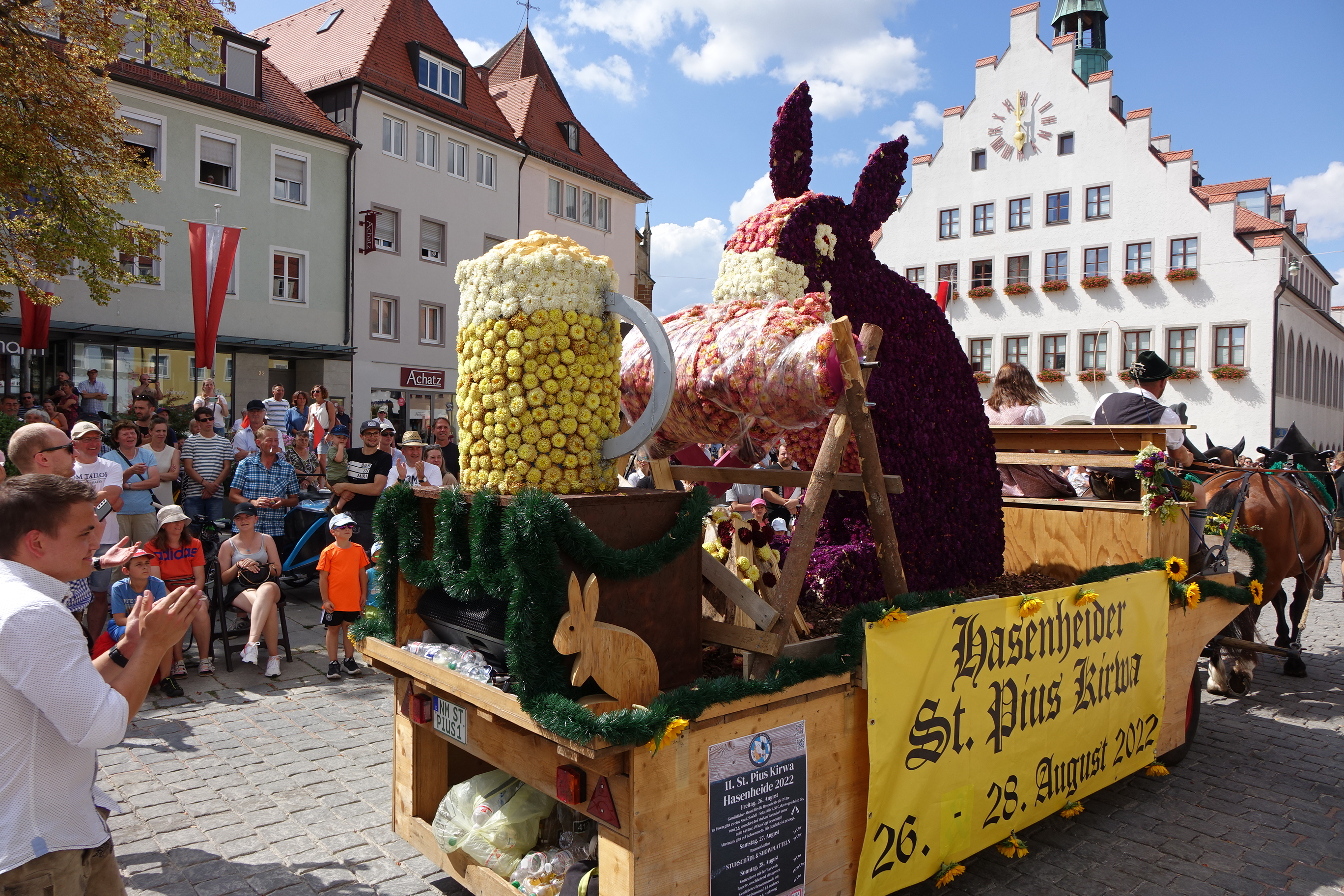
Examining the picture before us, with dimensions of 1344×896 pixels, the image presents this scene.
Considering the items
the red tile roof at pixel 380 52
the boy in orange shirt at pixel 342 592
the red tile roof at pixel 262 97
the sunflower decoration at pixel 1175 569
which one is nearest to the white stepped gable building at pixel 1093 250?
the red tile roof at pixel 380 52

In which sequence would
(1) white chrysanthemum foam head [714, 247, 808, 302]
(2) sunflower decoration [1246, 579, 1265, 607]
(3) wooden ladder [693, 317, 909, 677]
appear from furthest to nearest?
(2) sunflower decoration [1246, 579, 1265, 607] → (1) white chrysanthemum foam head [714, 247, 808, 302] → (3) wooden ladder [693, 317, 909, 677]

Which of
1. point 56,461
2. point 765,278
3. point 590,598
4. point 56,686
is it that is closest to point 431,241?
point 56,461

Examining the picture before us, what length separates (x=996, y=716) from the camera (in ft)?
11.6

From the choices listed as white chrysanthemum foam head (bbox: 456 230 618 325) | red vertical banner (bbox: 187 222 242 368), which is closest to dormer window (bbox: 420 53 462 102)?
red vertical banner (bbox: 187 222 242 368)

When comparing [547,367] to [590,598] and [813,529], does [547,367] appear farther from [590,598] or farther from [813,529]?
[813,529]

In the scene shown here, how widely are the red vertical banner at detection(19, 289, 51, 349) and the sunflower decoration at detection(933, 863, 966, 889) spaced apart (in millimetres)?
16870

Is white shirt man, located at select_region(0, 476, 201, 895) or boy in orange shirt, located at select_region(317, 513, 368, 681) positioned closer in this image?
white shirt man, located at select_region(0, 476, 201, 895)

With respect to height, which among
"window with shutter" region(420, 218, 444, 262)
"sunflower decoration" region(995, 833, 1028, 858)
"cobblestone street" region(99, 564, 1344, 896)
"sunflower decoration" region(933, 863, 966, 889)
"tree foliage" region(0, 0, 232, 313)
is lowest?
"cobblestone street" region(99, 564, 1344, 896)

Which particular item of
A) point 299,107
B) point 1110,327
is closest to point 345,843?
point 299,107

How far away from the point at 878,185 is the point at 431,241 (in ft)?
76.8

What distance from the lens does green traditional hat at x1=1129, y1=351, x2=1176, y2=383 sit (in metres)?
6.02

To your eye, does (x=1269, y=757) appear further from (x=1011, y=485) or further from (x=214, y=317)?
(x=214, y=317)

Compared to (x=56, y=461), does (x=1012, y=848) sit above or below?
below

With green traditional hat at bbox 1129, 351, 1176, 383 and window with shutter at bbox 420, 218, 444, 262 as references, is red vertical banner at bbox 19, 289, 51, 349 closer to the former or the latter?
window with shutter at bbox 420, 218, 444, 262
